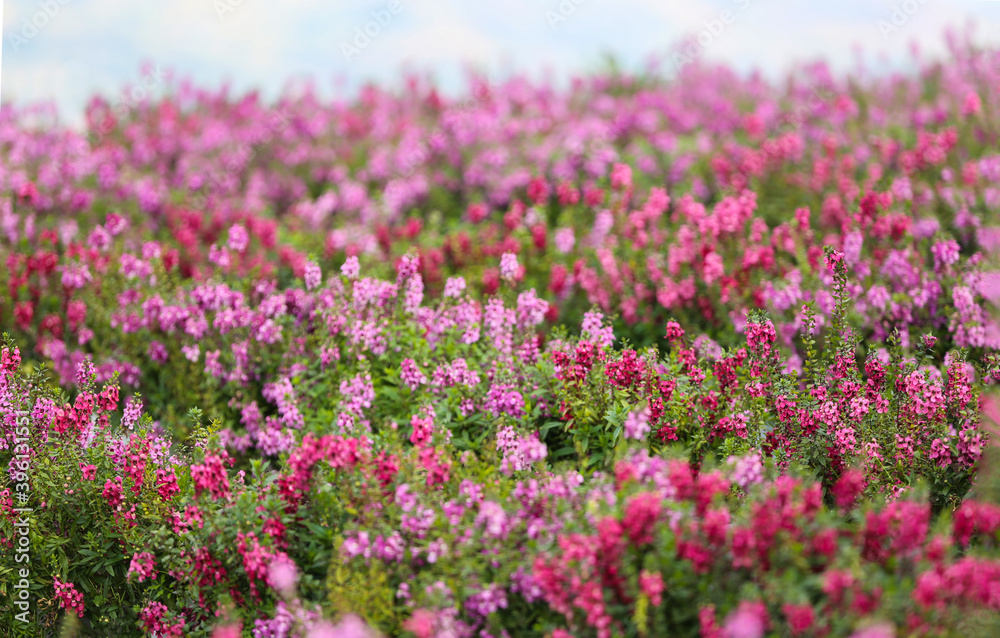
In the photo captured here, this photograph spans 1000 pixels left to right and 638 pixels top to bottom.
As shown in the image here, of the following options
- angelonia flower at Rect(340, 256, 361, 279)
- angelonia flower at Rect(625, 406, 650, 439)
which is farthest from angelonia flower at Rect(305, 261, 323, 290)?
angelonia flower at Rect(625, 406, 650, 439)

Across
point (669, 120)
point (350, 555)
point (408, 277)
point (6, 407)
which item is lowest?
point (350, 555)

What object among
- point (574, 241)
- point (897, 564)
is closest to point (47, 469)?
point (897, 564)

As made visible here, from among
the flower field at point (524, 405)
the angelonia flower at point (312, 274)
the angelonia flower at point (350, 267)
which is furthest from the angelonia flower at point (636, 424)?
the angelonia flower at point (312, 274)

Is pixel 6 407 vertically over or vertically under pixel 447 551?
over

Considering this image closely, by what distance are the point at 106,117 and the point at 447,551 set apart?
12494 millimetres

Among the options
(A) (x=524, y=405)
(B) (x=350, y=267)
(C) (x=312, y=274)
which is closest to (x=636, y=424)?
(A) (x=524, y=405)

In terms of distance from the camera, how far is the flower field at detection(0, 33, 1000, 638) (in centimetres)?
386

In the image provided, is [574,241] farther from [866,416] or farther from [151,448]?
[151,448]

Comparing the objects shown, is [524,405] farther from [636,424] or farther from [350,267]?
[350,267]

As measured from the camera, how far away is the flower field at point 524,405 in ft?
12.7

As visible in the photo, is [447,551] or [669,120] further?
[669,120]

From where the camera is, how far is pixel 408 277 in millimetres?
6855

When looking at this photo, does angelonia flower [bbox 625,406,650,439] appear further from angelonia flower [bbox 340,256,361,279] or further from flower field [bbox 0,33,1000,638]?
angelonia flower [bbox 340,256,361,279]

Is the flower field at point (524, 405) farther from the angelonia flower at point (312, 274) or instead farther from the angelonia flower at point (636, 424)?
the angelonia flower at point (312, 274)
